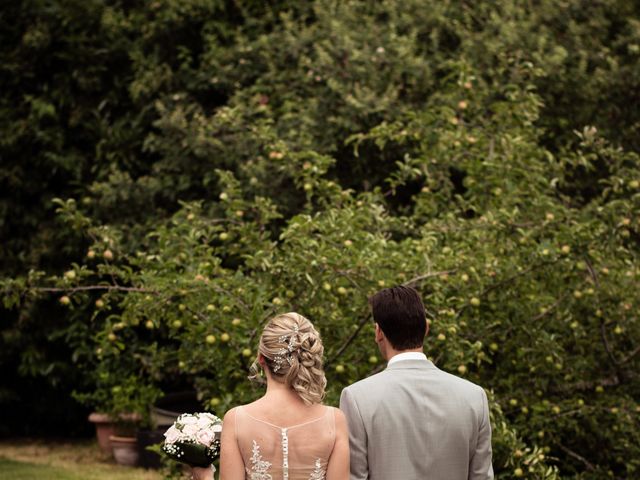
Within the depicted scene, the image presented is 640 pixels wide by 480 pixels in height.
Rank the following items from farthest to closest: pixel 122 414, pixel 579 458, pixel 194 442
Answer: pixel 122 414 < pixel 579 458 < pixel 194 442

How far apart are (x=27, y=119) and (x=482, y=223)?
5485 millimetres

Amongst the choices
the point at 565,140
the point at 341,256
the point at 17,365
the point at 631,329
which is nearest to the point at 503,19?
the point at 565,140

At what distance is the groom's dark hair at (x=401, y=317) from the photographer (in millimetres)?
3137

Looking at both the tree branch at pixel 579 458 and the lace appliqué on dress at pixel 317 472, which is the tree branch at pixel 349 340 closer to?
the tree branch at pixel 579 458

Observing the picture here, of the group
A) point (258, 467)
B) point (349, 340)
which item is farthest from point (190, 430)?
point (349, 340)

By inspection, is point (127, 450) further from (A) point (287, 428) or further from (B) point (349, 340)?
(A) point (287, 428)

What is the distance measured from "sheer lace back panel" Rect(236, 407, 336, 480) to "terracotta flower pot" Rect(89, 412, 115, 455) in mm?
6070

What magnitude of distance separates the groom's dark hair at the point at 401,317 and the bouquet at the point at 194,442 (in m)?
0.90

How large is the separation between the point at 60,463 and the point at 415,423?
21.4 ft

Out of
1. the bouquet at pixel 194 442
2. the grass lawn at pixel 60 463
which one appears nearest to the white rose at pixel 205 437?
the bouquet at pixel 194 442

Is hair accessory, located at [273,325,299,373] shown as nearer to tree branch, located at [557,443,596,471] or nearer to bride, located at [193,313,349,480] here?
bride, located at [193,313,349,480]

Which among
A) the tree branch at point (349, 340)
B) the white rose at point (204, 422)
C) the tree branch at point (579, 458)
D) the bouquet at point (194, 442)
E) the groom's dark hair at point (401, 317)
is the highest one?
the groom's dark hair at point (401, 317)

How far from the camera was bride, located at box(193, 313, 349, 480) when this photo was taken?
Result: 10.6 feet

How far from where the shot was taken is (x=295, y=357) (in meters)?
3.22
